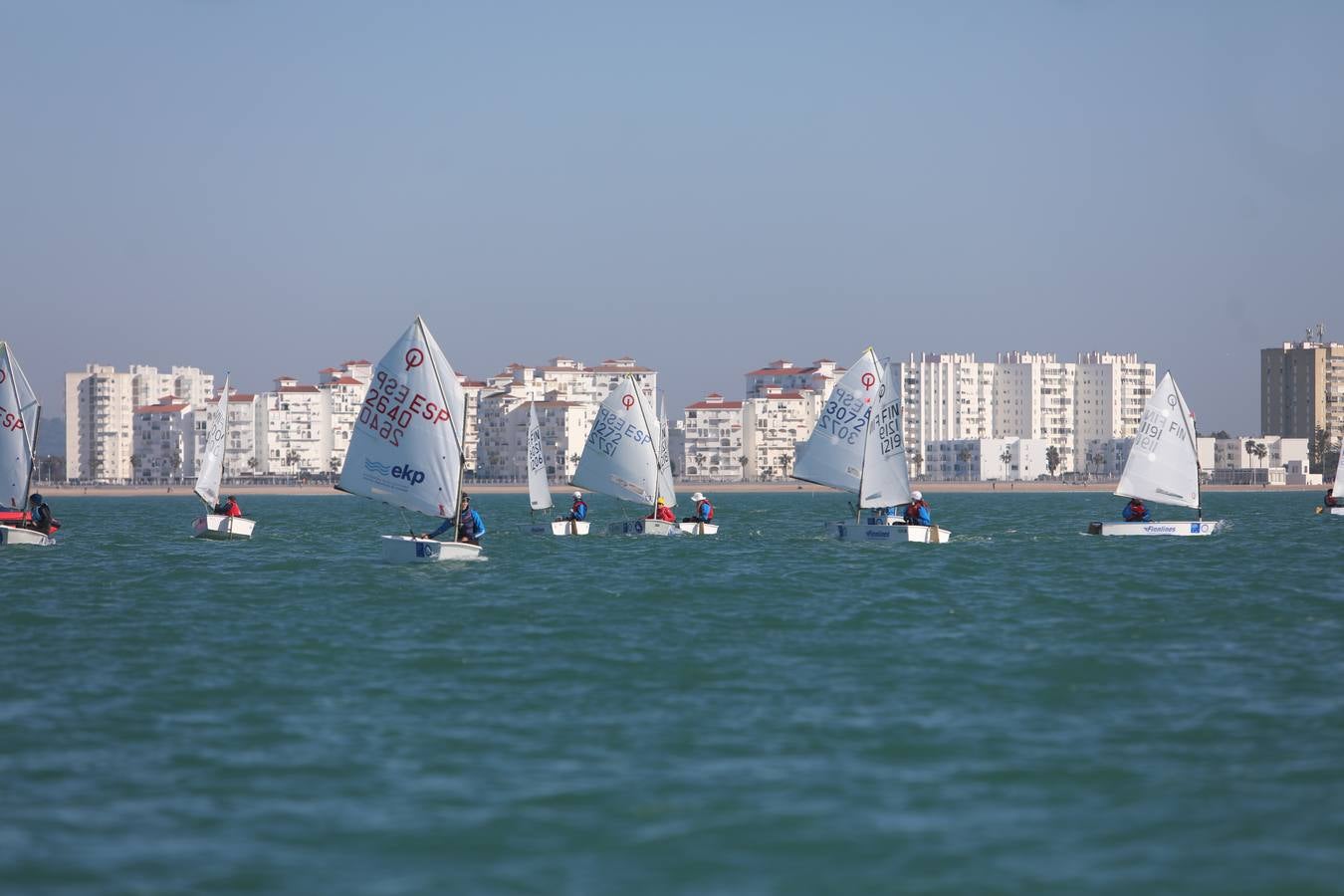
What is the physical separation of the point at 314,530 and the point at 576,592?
123 ft

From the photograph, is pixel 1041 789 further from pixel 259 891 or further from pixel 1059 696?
pixel 259 891

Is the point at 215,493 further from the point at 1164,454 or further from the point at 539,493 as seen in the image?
the point at 1164,454

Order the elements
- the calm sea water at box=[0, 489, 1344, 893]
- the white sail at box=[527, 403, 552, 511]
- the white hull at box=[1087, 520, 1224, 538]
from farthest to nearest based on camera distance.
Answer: the white sail at box=[527, 403, 552, 511] → the white hull at box=[1087, 520, 1224, 538] → the calm sea water at box=[0, 489, 1344, 893]

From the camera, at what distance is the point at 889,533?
4641 cm

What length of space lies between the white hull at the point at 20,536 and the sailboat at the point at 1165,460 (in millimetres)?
33622

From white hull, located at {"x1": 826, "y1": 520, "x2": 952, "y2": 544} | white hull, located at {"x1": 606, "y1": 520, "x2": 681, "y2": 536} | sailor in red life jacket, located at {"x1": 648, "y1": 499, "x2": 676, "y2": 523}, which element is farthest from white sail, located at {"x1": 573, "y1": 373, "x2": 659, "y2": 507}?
white hull, located at {"x1": 826, "y1": 520, "x2": 952, "y2": 544}

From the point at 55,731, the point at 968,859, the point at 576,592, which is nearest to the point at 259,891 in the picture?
the point at 968,859

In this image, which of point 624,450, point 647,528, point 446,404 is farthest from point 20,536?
point 647,528

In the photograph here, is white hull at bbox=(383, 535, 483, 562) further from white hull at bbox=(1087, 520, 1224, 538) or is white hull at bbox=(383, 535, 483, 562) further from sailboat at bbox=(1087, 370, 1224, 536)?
white hull at bbox=(1087, 520, 1224, 538)

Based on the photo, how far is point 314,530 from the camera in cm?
6688

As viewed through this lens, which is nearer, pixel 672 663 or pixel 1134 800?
pixel 1134 800

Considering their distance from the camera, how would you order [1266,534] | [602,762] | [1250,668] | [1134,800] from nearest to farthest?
[1134,800], [602,762], [1250,668], [1266,534]

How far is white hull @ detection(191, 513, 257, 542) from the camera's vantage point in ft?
175

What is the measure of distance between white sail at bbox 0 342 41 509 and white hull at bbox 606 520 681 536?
19079 millimetres
